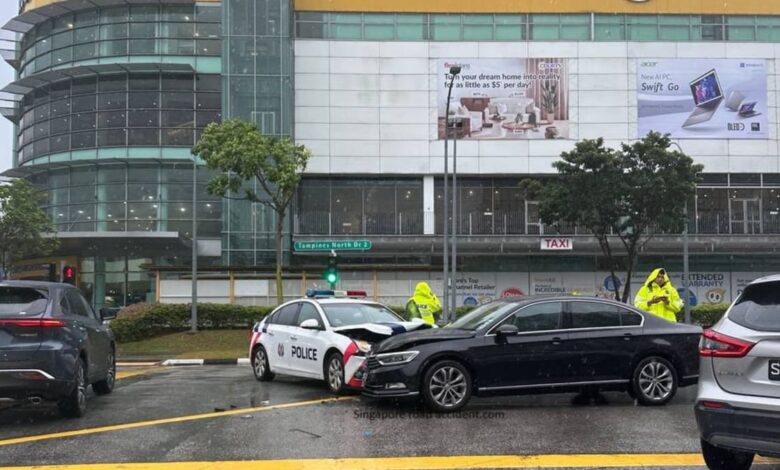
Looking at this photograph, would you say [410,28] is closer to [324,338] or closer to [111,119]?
[111,119]

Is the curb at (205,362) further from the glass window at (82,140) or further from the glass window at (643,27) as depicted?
the glass window at (643,27)

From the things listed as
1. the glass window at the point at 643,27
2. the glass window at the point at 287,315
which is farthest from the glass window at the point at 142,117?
Result: the glass window at the point at 287,315

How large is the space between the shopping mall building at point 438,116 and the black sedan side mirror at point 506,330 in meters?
29.0

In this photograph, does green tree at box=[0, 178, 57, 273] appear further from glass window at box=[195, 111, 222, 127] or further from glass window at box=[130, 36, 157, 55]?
glass window at box=[130, 36, 157, 55]

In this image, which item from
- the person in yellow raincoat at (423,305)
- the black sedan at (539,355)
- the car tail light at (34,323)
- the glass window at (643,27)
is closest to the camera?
the car tail light at (34,323)

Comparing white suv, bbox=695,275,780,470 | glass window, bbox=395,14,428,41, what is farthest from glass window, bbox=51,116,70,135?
white suv, bbox=695,275,780,470

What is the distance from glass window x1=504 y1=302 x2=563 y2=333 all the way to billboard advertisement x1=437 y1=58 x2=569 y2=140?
1186 inches

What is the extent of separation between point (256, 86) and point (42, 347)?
Result: 99.3 ft

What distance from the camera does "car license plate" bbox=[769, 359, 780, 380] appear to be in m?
4.91

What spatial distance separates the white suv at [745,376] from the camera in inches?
193

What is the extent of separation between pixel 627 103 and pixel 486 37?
329 inches

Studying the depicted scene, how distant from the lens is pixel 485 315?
30.4 feet

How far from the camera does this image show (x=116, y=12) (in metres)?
40.3

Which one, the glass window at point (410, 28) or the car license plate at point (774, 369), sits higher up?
the glass window at point (410, 28)
